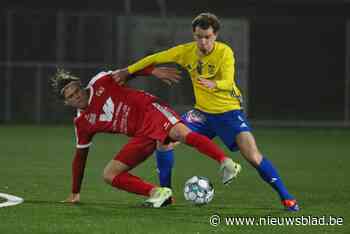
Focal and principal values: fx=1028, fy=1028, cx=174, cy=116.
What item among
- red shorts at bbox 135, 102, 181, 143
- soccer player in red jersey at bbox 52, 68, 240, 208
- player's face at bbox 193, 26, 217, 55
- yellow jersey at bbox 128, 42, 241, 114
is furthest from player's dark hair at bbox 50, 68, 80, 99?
player's face at bbox 193, 26, 217, 55

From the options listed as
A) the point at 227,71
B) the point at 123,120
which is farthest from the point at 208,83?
the point at 123,120

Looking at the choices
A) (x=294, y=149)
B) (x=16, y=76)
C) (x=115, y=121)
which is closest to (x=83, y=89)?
(x=115, y=121)

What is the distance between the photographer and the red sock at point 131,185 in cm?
930

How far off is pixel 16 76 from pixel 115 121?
1547 cm

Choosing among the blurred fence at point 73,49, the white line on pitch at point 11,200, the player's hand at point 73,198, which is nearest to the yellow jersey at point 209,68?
the player's hand at point 73,198

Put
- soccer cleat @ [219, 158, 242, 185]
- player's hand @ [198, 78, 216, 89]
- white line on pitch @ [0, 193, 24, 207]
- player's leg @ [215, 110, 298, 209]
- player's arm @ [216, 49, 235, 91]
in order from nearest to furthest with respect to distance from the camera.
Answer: soccer cleat @ [219, 158, 242, 185] < player's hand @ [198, 78, 216, 89] < player's arm @ [216, 49, 235, 91] < player's leg @ [215, 110, 298, 209] < white line on pitch @ [0, 193, 24, 207]

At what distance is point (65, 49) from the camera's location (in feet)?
81.4

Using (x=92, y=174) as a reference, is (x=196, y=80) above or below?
above

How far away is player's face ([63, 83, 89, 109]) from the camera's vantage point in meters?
9.30

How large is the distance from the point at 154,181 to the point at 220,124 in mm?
2755

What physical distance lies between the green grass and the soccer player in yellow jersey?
0.42 meters

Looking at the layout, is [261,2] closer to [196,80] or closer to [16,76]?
[16,76]

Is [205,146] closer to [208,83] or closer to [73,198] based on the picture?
[208,83]

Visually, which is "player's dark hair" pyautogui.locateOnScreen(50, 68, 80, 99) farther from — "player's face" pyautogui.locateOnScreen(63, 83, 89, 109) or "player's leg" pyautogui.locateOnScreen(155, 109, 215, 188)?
"player's leg" pyautogui.locateOnScreen(155, 109, 215, 188)
